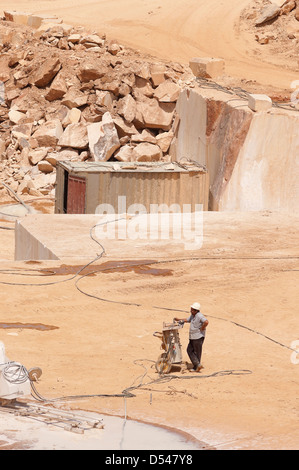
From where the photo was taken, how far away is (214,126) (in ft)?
87.4

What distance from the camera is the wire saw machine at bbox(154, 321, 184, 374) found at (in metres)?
12.2

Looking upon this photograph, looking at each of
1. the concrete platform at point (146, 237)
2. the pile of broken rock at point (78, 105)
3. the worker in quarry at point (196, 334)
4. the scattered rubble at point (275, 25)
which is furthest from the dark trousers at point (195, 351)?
the scattered rubble at point (275, 25)

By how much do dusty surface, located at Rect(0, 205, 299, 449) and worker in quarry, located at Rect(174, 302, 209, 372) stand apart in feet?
0.62

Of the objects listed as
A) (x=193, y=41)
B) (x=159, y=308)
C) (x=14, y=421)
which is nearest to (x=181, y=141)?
(x=193, y=41)

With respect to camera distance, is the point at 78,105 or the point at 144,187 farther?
the point at 78,105

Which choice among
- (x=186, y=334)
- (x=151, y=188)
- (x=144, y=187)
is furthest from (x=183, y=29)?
(x=186, y=334)

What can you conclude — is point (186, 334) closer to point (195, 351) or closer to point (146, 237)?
point (195, 351)

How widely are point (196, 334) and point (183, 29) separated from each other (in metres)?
32.0

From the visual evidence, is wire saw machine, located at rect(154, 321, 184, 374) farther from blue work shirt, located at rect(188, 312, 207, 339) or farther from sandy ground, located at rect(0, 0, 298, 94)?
sandy ground, located at rect(0, 0, 298, 94)

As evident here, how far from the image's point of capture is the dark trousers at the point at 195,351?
12336 mm

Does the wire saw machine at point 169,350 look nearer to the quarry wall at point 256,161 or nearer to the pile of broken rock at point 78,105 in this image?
the quarry wall at point 256,161

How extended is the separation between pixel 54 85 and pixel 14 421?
25.2m

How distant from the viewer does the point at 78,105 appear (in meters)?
33.2
